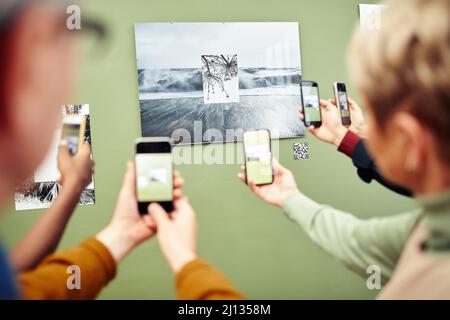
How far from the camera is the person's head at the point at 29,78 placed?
51 centimetres

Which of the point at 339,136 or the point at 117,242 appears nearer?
the point at 117,242

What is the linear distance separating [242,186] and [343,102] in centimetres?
31

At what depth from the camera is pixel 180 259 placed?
27.1 inches

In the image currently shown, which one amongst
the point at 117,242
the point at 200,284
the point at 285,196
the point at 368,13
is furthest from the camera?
the point at 368,13

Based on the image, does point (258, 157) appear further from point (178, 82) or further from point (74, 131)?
point (74, 131)

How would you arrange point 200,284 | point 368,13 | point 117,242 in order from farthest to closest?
point 368,13 < point 117,242 < point 200,284

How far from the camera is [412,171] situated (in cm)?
58

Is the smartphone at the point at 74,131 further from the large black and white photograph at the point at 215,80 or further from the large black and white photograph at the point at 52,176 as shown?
the large black and white photograph at the point at 215,80

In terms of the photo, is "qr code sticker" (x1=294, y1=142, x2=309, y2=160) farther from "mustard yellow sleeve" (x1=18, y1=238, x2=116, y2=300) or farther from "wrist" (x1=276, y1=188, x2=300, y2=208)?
"mustard yellow sleeve" (x1=18, y1=238, x2=116, y2=300)

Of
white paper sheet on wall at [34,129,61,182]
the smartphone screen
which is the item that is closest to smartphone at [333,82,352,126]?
the smartphone screen

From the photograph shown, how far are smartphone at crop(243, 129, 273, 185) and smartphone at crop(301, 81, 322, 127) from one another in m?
0.13

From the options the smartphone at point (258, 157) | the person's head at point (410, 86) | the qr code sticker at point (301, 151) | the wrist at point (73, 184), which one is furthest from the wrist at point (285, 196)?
the wrist at point (73, 184)

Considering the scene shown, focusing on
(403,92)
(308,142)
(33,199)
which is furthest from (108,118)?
(403,92)

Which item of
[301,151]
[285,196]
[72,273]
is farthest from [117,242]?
[301,151]
